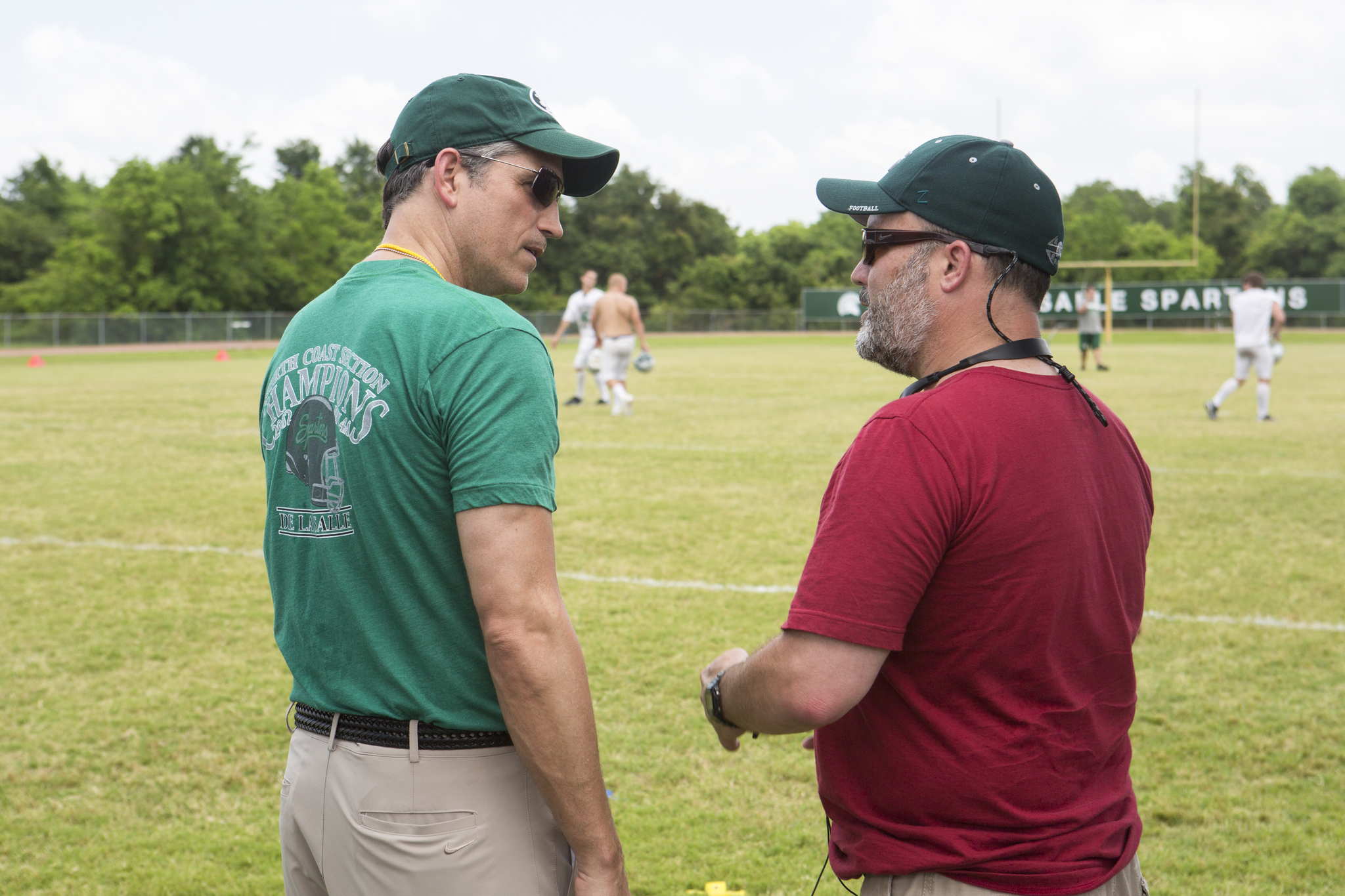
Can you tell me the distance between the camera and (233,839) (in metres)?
4.04

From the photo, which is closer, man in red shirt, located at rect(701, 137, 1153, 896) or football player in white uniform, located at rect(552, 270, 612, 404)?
man in red shirt, located at rect(701, 137, 1153, 896)

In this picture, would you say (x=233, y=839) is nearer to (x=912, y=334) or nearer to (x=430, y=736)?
(x=430, y=736)

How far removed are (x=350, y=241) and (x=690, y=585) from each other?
70.8 m

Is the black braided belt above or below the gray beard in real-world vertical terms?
below

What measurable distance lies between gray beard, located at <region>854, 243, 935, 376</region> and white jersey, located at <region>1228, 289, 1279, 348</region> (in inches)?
633

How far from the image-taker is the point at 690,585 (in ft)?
23.9

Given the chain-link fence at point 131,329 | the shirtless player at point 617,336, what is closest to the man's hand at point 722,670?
the shirtless player at point 617,336

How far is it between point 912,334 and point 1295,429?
49.6ft

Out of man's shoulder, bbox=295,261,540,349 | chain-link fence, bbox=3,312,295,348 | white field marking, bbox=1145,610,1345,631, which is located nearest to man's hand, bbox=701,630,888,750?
man's shoulder, bbox=295,261,540,349

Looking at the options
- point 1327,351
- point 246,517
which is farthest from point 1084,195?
point 246,517

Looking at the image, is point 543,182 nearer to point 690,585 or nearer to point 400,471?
point 400,471

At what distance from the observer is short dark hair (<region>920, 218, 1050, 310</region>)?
2.00 m

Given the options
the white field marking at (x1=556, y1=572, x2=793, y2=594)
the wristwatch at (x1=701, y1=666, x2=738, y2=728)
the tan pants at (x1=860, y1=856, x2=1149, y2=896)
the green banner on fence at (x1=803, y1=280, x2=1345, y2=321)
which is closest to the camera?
the tan pants at (x1=860, y1=856, x2=1149, y2=896)

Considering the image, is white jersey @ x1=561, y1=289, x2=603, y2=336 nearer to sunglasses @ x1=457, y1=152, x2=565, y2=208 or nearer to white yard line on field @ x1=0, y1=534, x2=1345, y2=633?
white yard line on field @ x1=0, y1=534, x2=1345, y2=633
